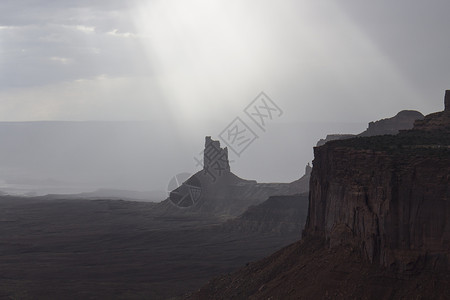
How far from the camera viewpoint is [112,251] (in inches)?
4333

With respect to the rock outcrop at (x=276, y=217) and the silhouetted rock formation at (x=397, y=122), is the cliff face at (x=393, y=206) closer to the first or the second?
the silhouetted rock formation at (x=397, y=122)

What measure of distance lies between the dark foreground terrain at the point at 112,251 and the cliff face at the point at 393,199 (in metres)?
37.4

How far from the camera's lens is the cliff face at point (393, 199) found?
3131cm

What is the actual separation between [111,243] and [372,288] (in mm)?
92014

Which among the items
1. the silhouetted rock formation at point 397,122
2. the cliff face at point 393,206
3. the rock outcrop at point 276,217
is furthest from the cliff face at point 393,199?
the rock outcrop at point 276,217

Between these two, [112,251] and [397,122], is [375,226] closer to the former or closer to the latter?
[112,251]

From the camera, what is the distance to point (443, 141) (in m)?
38.8

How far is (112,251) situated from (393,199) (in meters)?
83.7

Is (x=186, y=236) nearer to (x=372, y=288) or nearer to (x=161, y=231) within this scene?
(x=161, y=231)

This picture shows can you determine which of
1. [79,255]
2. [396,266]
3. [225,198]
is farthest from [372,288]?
[225,198]

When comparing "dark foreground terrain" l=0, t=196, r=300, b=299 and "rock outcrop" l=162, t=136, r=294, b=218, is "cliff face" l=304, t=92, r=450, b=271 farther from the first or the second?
"rock outcrop" l=162, t=136, r=294, b=218

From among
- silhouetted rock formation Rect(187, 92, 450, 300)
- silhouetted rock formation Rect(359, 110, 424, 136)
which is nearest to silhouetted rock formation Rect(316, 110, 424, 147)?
silhouetted rock formation Rect(359, 110, 424, 136)

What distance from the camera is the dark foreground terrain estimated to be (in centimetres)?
7838

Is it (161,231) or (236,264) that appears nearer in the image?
(236,264)
